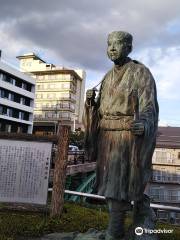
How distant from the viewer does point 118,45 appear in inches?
177

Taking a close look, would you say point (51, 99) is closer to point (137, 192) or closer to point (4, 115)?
point (4, 115)

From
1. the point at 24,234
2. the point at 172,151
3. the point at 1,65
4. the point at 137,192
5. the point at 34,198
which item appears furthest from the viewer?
the point at 1,65

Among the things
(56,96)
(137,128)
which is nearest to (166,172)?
(56,96)

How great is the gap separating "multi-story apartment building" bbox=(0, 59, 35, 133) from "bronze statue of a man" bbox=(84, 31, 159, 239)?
50.6 metres

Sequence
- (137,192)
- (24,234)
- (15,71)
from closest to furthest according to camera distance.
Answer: (137,192) → (24,234) → (15,71)

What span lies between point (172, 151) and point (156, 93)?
41.9m

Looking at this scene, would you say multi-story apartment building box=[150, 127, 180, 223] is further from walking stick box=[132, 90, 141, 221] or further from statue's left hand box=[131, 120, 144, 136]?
statue's left hand box=[131, 120, 144, 136]

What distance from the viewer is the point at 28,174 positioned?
8297 millimetres

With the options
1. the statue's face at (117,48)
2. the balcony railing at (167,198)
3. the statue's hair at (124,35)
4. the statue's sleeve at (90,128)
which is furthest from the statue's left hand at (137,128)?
the balcony railing at (167,198)

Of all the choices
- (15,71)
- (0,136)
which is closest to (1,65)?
(15,71)

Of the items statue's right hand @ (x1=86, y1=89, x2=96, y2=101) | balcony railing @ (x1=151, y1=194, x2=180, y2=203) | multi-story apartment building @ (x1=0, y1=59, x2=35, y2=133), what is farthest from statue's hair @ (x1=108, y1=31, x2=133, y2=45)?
multi-story apartment building @ (x1=0, y1=59, x2=35, y2=133)

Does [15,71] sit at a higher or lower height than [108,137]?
higher

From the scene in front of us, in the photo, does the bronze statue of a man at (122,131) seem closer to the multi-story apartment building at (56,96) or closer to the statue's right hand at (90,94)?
the statue's right hand at (90,94)

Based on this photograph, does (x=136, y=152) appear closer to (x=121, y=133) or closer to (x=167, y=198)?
(x=121, y=133)
